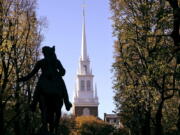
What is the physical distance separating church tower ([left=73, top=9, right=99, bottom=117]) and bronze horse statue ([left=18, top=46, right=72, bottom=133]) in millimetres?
132237

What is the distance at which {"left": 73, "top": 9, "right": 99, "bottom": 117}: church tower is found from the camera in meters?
147

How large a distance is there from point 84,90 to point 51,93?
5598 inches

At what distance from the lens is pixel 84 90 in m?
156

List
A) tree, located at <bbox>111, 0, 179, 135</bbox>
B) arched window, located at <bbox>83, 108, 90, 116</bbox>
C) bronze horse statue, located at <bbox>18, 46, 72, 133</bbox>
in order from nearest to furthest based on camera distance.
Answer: bronze horse statue, located at <bbox>18, 46, 72, 133</bbox>
tree, located at <bbox>111, 0, 179, 135</bbox>
arched window, located at <bbox>83, 108, 90, 116</bbox>

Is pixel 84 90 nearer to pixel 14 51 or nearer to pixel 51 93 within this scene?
pixel 14 51

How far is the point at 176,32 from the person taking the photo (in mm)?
17875

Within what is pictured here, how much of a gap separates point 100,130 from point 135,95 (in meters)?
71.3

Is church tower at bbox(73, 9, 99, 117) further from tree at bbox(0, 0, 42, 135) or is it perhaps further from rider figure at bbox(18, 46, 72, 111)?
rider figure at bbox(18, 46, 72, 111)

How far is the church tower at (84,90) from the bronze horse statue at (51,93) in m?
132

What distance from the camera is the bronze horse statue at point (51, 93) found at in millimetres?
13695

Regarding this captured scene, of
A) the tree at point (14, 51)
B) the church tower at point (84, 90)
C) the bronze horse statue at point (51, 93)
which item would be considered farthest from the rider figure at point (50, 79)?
the church tower at point (84, 90)

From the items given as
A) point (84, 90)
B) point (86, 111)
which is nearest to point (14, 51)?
point (86, 111)

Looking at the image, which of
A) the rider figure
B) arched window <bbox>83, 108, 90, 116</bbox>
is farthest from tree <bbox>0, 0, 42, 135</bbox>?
arched window <bbox>83, 108, 90, 116</bbox>

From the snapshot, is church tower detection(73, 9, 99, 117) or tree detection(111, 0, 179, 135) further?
church tower detection(73, 9, 99, 117)
